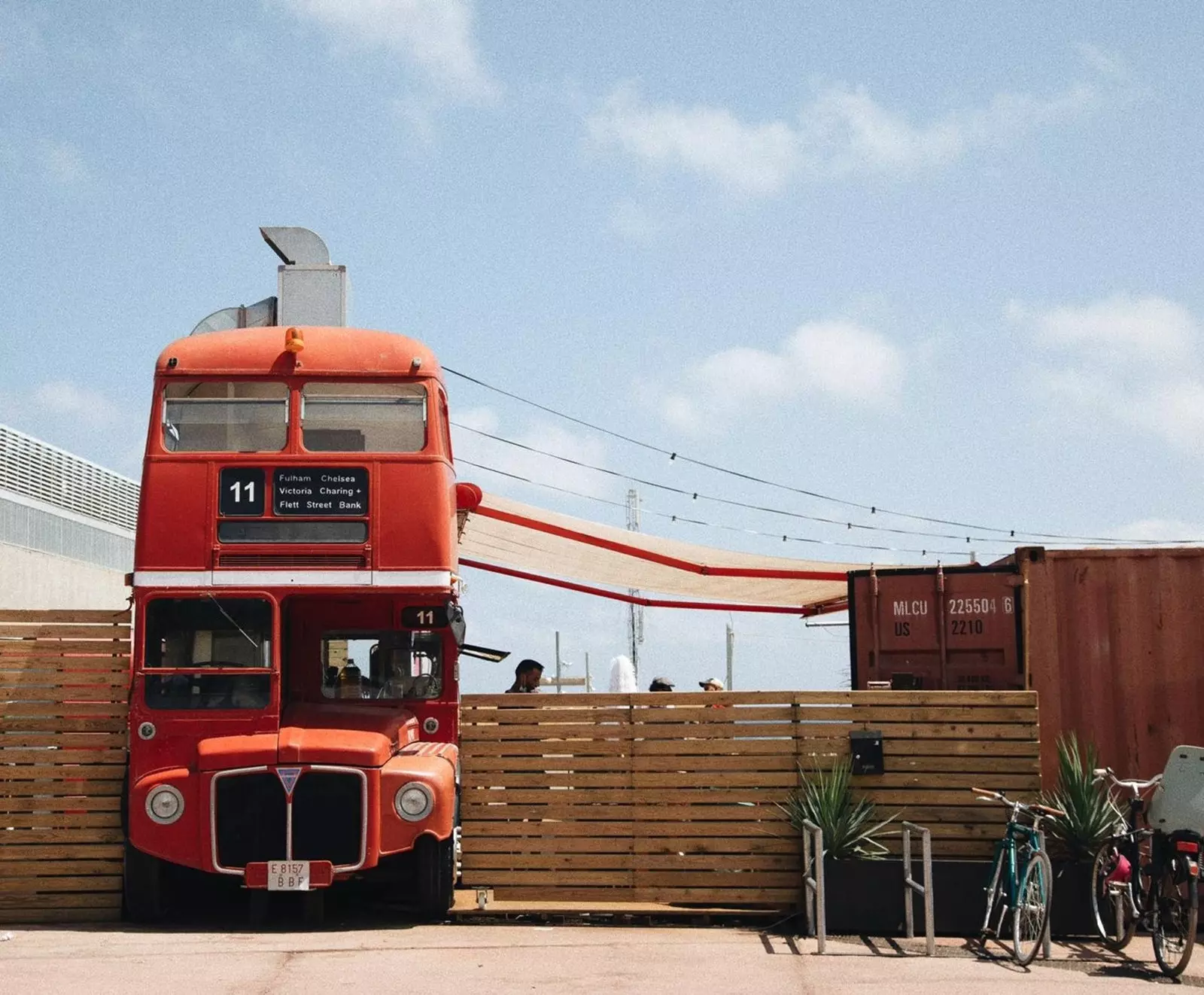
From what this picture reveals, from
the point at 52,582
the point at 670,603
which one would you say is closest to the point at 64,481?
the point at 52,582

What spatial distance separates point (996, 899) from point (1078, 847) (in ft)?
2.61

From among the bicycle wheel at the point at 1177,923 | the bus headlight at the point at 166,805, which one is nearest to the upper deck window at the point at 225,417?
the bus headlight at the point at 166,805

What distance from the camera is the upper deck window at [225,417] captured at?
11.4 metres

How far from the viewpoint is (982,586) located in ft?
44.0

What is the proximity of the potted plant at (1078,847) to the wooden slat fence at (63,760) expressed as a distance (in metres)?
7.24

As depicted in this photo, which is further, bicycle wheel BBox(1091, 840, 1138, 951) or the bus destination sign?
the bus destination sign

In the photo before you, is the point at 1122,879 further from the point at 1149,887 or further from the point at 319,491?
the point at 319,491

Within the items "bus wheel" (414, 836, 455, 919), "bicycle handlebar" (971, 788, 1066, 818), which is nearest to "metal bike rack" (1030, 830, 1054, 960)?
"bicycle handlebar" (971, 788, 1066, 818)

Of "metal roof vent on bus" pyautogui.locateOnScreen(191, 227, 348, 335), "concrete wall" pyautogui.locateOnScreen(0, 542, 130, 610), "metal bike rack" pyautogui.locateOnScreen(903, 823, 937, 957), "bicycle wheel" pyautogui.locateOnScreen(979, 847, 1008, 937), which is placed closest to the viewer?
"metal bike rack" pyautogui.locateOnScreen(903, 823, 937, 957)

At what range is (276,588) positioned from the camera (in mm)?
11203

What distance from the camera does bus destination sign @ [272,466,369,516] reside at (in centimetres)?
1127

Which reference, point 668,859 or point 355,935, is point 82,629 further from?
point 668,859

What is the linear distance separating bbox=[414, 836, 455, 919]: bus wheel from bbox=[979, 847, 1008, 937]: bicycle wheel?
13.2 feet

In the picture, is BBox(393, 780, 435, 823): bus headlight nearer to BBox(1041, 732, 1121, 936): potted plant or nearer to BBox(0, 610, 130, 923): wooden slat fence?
BBox(0, 610, 130, 923): wooden slat fence
